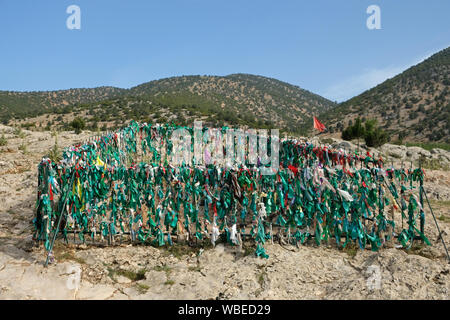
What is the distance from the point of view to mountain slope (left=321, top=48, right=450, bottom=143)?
3419 centimetres

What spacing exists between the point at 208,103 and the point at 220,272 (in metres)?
45.1

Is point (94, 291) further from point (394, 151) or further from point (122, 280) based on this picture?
point (394, 151)

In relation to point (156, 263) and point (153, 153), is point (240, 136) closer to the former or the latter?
point (153, 153)

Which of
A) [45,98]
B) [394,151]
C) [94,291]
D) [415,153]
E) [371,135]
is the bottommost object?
[94,291]

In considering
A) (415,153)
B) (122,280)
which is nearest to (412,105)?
(415,153)

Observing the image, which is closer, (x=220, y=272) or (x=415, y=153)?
(x=220, y=272)

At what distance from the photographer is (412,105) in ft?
131

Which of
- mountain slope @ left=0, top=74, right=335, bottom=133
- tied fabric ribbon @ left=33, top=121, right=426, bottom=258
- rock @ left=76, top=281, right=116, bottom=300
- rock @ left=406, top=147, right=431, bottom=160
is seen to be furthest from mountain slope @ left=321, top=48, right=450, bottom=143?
rock @ left=76, top=281, right=116, bottom=300

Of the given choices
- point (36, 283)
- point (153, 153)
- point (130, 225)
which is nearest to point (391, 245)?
point (130, 225)

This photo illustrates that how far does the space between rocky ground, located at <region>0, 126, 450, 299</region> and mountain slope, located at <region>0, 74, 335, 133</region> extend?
65.5 feet

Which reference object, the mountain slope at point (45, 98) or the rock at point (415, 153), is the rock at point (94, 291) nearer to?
the rock at point (415, 153)

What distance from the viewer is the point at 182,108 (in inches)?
1212

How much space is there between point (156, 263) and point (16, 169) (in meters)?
7.58

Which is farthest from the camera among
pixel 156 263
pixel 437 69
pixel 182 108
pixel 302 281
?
pixel 437 69
